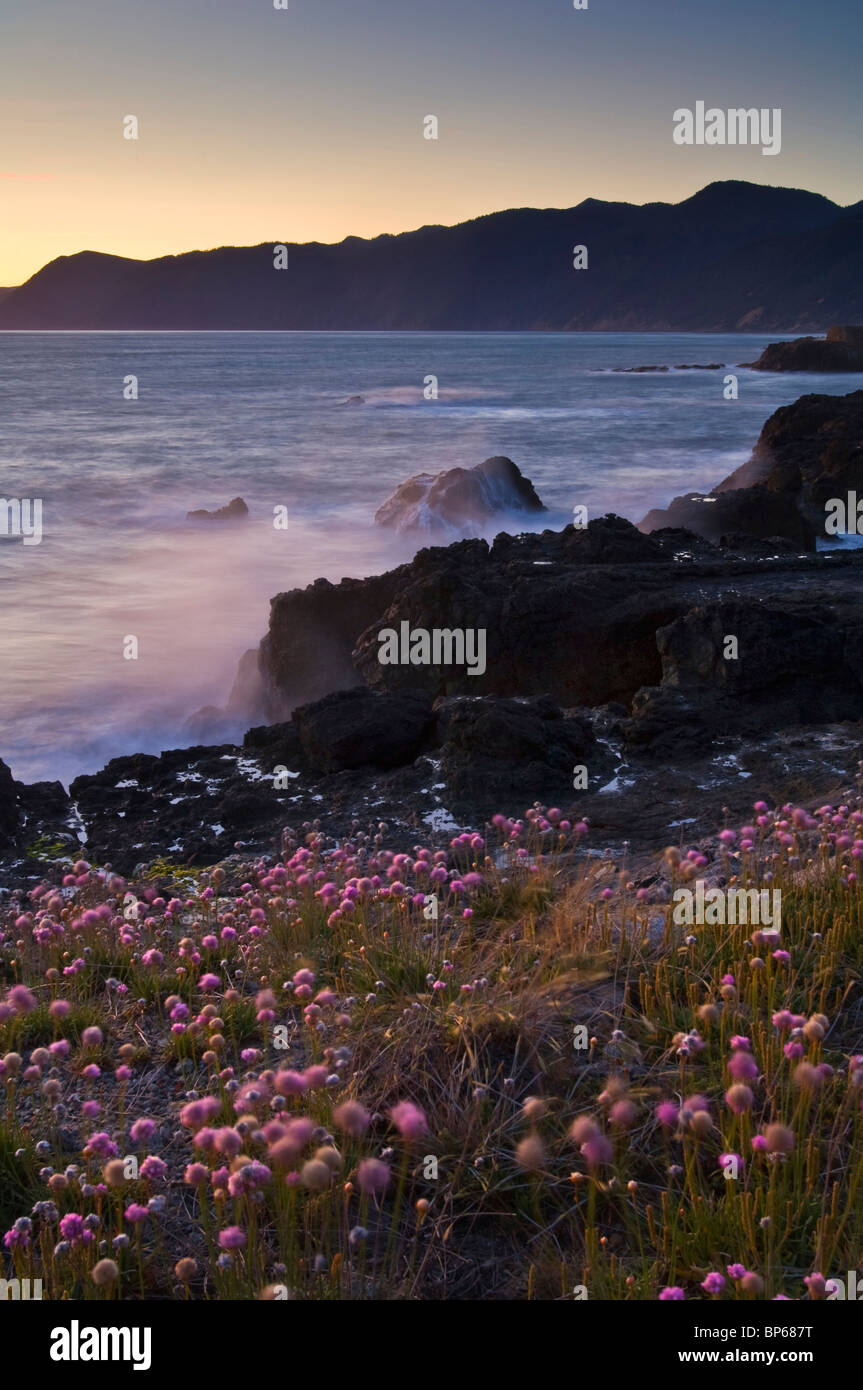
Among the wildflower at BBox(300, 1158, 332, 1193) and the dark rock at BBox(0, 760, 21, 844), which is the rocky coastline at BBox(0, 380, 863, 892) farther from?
the wildflower at BBox(300, 1158, 332, 1193)

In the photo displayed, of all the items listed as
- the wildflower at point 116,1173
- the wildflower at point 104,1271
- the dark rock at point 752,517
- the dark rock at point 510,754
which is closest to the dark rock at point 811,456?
the dark rock at point 752,517

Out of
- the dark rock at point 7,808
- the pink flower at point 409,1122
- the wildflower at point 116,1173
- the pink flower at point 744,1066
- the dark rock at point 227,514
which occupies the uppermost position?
the dark rock at point 227,514

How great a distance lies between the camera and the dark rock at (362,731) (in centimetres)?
804

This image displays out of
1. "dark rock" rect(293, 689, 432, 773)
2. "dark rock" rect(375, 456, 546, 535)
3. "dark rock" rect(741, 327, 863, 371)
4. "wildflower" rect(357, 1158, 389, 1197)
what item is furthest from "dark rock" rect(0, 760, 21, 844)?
"dark rock" rect(741, 327, 863, 371)

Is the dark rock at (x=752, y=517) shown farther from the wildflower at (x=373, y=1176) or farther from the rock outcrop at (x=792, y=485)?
the wildflower at (x=373, y=1176)

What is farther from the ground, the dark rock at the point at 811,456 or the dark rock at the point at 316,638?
the dark rock at the point at 811,456

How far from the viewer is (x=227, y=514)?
28.8m

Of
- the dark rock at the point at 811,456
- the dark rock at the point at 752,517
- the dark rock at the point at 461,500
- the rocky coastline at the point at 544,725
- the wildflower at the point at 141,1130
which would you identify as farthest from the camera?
the dark rock at the point at 461,500

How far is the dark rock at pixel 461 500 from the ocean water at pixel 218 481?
714 mm

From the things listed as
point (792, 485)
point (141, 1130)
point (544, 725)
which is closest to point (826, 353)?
point (792, 485)

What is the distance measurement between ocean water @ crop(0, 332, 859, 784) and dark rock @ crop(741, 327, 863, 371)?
136 centimetres

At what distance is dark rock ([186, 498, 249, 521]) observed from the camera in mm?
28656

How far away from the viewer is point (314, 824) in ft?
22.2
